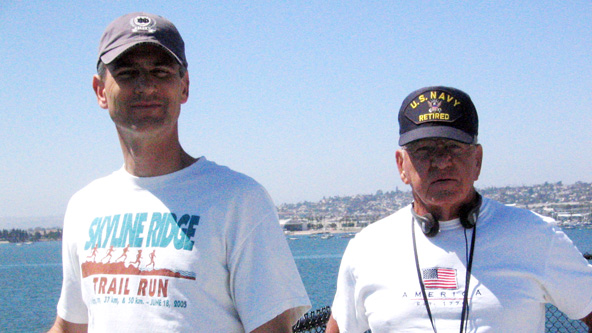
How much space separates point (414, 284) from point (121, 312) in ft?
4.37

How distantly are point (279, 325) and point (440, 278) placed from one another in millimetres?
936

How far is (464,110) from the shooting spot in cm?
282

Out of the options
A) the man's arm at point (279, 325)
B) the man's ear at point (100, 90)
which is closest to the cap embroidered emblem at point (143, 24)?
the man's ear at point (100, 90)

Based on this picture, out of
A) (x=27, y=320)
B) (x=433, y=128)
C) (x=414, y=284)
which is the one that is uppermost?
(x=433, y=128)

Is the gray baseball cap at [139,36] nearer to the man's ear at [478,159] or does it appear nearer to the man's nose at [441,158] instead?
the man's nose at [441,158]

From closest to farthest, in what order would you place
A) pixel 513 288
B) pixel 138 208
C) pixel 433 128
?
pixel 138 208 → pixel 513 288 → pixel 433 128

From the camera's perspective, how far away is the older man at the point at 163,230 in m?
2.10

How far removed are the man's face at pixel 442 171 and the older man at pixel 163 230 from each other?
0.93 m

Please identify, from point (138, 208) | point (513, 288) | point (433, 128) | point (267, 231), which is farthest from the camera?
point (433, 128)

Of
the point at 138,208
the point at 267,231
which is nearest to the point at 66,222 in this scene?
the point at 138,208

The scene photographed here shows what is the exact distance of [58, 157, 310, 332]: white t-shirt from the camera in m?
2.09

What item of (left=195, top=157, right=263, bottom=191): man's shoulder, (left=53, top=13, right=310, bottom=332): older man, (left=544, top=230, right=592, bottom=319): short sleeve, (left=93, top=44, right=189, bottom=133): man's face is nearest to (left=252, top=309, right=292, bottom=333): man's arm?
(left=53, top=13, right=310, bottom=332): older man

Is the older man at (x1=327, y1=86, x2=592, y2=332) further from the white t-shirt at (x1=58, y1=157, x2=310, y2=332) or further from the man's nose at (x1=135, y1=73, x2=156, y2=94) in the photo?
the man's nose at (x1=135, y1=73, x2=156, y2=94)

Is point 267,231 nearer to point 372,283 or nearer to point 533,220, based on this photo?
point 372,283
